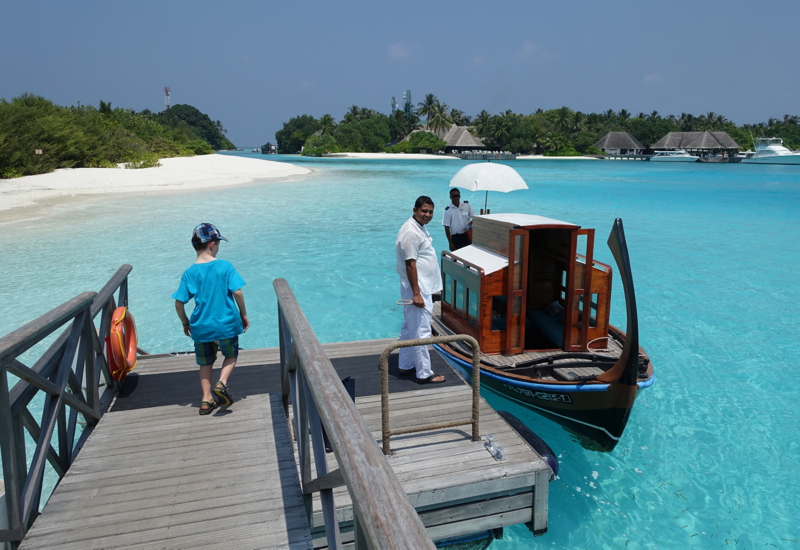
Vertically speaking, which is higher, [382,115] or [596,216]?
[382,115]

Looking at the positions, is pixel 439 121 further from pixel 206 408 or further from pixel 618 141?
pixel 206 408

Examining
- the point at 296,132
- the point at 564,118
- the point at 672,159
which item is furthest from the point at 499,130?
the point at 296,132

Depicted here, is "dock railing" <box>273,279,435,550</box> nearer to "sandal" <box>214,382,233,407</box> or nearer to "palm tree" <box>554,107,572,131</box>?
"sandal" <box>214,382,233,407</box>

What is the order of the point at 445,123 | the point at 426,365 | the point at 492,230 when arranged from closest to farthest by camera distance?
the point at 426,365 → the point at 492,230 → the point at 445,123

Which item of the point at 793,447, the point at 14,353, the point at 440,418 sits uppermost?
the point at 14,353

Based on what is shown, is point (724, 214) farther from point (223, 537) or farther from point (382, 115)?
point (382, 115)

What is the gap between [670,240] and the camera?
19547 millimetres

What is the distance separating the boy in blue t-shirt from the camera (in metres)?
4.11

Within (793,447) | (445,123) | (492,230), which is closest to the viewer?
(793,447)

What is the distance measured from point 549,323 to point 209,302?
14.2 feet

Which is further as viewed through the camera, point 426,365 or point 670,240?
point 670,240

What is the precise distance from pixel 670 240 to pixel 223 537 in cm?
2009

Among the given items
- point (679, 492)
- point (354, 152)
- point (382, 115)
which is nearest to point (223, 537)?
point (679, 492)

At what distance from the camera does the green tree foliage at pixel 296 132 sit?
128250mm
